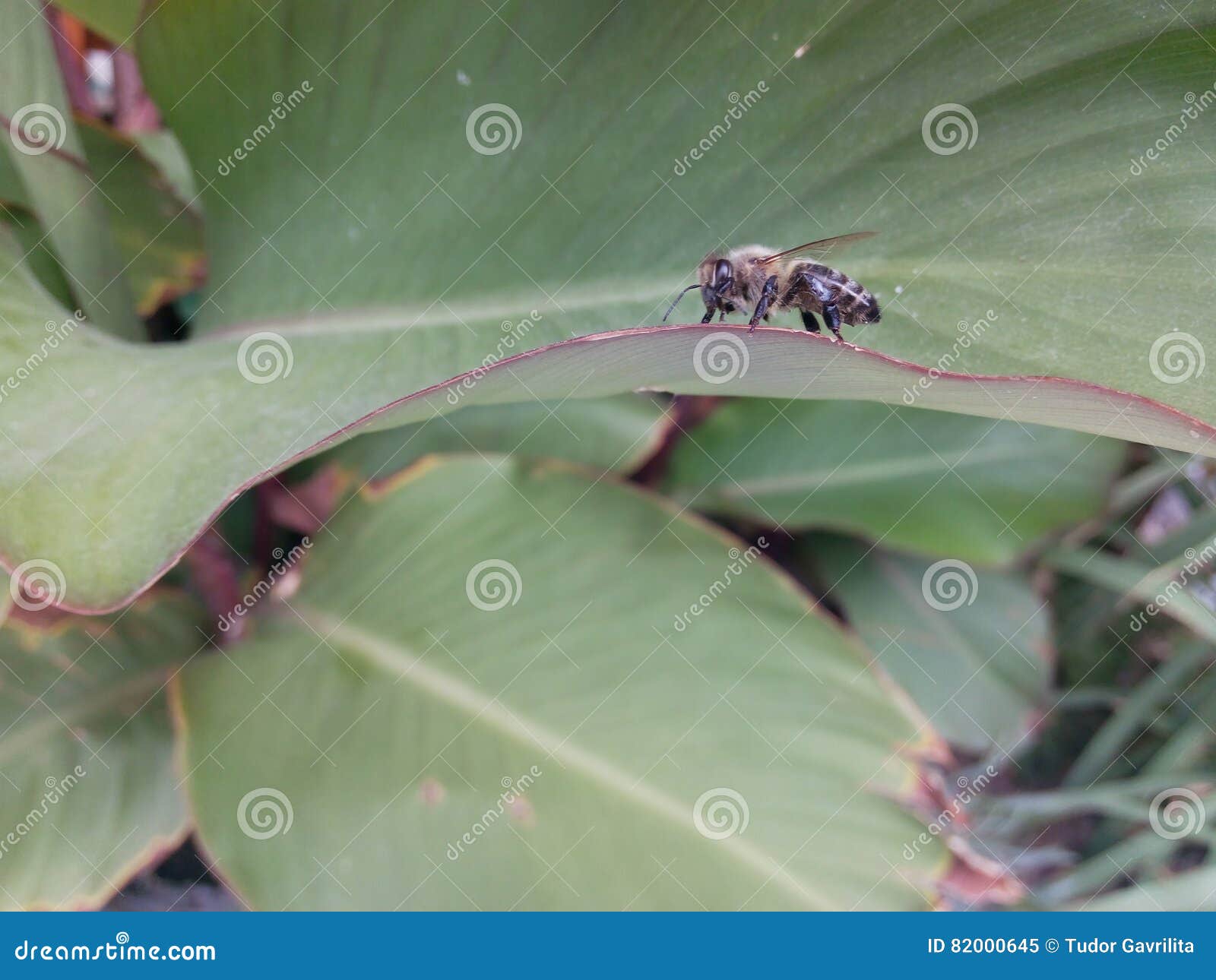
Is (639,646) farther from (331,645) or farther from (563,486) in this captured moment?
(331,645)

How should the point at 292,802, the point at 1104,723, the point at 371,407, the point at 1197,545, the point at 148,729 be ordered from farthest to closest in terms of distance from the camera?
the point at 1104,723
the point at 1197,545
the point at 148,729
the point at 292,802
the point at 371,407

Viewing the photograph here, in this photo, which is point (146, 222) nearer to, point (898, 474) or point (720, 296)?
point (720, 296)

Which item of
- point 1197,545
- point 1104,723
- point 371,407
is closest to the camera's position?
point 371,407

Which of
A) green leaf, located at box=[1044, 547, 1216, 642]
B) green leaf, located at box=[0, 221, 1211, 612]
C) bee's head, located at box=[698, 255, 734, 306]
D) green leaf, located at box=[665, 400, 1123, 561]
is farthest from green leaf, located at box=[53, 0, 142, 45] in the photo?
green leaf, located at box=[1044, 547, 1216, 642]

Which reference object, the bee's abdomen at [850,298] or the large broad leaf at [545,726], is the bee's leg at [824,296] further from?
the large broad leaf at [545,726]

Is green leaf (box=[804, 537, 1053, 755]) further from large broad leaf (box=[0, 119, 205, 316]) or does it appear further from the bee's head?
large broad leaf (box=[0, 119, 205, 316])

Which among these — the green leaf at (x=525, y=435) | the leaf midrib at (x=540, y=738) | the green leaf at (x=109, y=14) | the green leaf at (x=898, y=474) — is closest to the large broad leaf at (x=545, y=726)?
the leaf midrib at (x=540, y=738)

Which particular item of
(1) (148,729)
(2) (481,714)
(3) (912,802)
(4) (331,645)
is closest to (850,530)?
(3) (912,802)
